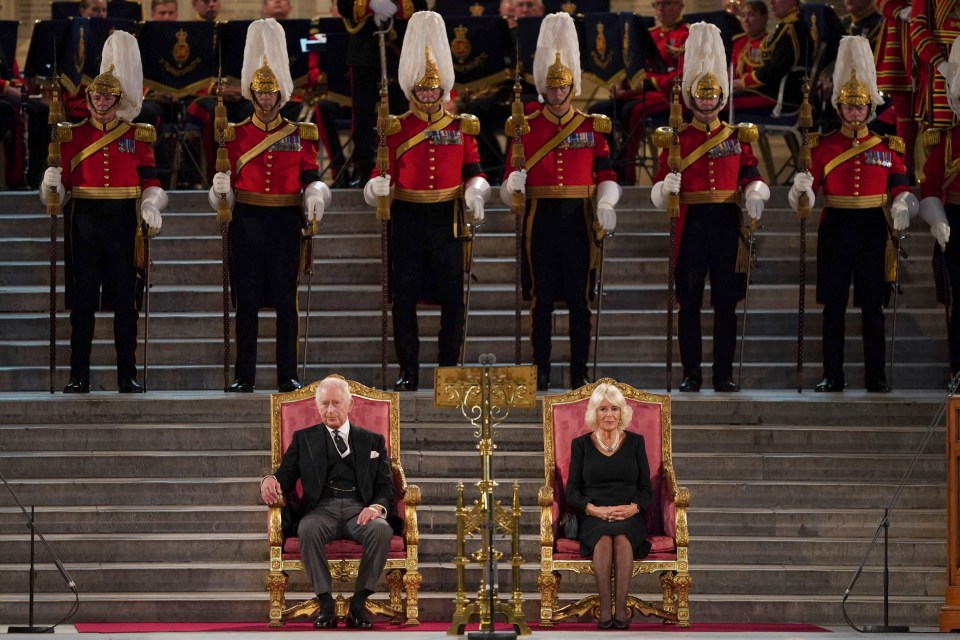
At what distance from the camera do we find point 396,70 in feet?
43.8

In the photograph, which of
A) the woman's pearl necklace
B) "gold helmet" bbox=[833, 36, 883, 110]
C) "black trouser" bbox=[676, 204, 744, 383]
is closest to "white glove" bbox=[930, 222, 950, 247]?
"gold helmet" bbox=[833, 36, 883, 110]

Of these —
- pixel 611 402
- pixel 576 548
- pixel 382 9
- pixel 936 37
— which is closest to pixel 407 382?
pixel 611 402

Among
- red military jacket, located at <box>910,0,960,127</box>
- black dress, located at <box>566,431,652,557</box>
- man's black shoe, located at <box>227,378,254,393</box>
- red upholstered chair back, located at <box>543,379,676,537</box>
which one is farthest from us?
red military jacket, located at <box>910,0,960,127</box>

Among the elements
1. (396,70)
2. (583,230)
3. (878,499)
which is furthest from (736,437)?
(396,70)

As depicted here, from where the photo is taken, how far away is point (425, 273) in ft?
37.0

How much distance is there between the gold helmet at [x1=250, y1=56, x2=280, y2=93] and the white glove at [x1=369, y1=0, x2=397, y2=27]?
196 cm

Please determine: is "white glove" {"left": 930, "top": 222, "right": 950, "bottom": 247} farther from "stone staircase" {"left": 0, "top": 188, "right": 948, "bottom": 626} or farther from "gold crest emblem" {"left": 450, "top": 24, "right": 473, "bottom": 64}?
"gold crest emblem" {"left": 450, "top": 24, "right": 473, "bottom": 64}

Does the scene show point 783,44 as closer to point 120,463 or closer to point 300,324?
point 300,324

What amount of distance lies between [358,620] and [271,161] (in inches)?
123

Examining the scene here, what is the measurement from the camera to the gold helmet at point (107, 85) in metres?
11.3

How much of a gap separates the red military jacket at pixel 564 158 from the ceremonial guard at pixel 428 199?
326 mm

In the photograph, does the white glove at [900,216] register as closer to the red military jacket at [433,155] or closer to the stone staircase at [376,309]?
the stone staircase at [376,309]

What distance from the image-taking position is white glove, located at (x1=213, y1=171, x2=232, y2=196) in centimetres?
1112

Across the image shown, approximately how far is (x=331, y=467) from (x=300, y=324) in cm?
286
